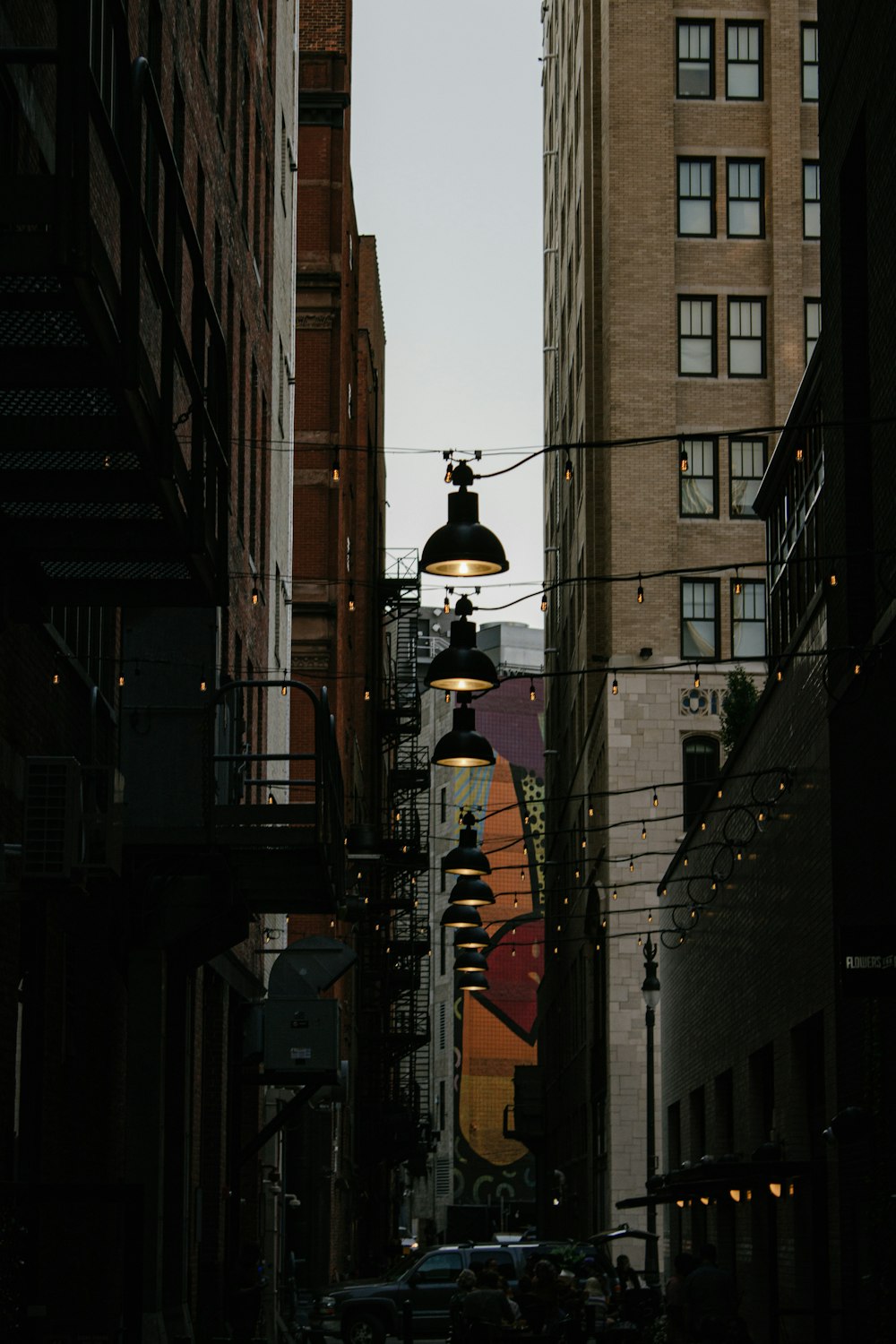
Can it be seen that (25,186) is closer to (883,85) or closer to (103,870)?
(103,870)

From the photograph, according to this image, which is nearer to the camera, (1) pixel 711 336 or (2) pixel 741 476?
(2) pixel 741 476

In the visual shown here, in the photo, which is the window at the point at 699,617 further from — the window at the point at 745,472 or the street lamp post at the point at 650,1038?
the street lamp post at the point at 650,1038

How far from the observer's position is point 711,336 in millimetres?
50344

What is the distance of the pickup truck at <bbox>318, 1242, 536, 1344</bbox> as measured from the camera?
32531mm

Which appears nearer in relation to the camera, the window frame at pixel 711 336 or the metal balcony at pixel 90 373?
the metal balcony at pixel 90 373

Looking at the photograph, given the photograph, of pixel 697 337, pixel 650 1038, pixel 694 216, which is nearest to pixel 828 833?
pixel 650 1038

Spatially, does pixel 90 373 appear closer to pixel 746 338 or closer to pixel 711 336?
pixel 711 336

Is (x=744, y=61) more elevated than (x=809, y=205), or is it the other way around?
(x=744, y=61)

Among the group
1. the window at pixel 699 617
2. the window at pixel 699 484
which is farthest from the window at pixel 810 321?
the window at pixel 699 617

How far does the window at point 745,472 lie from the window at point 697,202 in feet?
17.9

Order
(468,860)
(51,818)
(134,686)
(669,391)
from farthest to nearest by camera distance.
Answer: (669,391) → (468,860) → (134,686) → (51,818)

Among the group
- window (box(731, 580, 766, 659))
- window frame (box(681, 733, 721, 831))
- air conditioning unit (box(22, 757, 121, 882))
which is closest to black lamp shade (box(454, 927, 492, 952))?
window frame (box(681, 733, 721, 831))

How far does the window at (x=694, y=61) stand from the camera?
168 ft

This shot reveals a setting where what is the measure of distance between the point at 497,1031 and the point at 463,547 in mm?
110147
